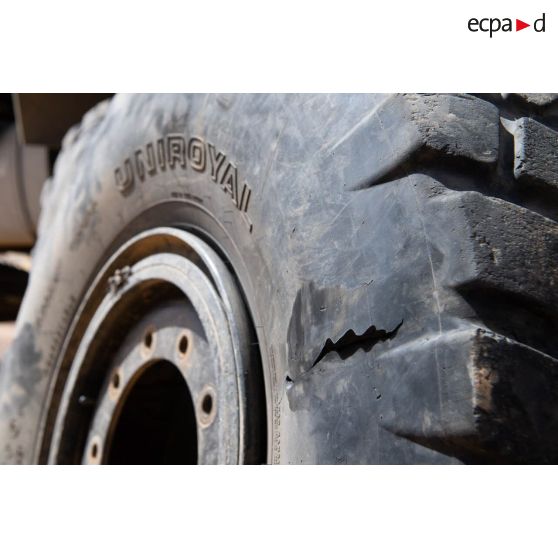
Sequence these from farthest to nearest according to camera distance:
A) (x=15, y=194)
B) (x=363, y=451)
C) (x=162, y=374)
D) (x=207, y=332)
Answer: (x=15, y=194) → (x=162, y=374) → (x=207, y=332) → (x=363, y=451)

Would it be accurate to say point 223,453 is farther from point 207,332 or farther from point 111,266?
point 111,266

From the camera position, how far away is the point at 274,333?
0.84 metres

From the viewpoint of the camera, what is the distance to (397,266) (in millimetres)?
681

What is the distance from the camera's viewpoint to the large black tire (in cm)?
62

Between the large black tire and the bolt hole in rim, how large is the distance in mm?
31

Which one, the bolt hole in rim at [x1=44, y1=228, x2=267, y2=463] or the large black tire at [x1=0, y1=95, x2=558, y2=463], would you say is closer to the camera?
the large black tire at [x1=0, y1=95, x2=558, y2=463]

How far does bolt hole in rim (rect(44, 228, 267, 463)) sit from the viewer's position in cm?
89

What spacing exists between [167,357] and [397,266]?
0.52 metres

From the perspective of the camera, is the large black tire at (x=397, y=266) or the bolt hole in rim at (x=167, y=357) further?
the bolt hole in rim at (x=167, y=357)

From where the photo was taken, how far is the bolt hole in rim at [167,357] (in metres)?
0.89

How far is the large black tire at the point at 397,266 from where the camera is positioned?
62cm

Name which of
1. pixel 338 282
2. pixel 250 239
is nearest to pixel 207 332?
pixel 250 239

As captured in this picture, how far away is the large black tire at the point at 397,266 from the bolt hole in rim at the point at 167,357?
1.2 inches

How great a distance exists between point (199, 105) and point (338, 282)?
396mm
